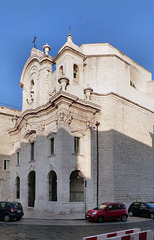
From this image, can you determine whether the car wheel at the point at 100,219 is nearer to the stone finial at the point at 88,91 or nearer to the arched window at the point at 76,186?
the arched window at the point at 76,186

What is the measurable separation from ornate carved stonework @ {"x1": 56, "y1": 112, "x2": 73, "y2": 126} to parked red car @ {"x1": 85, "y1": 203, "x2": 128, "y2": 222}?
8.73 meters

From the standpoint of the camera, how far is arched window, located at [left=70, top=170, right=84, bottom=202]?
25.0m

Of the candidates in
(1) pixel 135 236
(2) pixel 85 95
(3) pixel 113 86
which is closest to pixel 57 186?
(2) pixel 85 95

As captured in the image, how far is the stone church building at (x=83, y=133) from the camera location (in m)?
24.6

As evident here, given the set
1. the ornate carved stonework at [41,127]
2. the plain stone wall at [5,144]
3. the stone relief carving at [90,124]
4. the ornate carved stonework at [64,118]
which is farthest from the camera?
the plain stone wall at [5,144]

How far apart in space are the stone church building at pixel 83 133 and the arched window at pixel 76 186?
0.31 ft

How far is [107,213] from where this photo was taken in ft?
59.7

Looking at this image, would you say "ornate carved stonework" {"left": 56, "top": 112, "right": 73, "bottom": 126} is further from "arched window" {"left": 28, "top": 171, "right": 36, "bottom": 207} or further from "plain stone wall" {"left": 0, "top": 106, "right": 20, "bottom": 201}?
"plain stone wall" {"left": 0, "top": 106, "right": 20, "bottom": 201}

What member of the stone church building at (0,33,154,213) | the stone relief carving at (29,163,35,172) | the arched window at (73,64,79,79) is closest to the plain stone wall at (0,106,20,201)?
the stone church building at (0,33,154,213)

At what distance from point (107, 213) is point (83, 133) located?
9.56m

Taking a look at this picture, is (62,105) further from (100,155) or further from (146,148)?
(146,148)

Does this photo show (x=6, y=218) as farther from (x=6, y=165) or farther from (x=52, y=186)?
(x=6, y=165)

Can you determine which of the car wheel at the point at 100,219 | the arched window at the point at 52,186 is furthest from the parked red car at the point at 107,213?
the arched window at the point at 52,186

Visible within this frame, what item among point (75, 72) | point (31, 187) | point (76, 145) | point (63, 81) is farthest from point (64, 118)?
point (31, 187)
